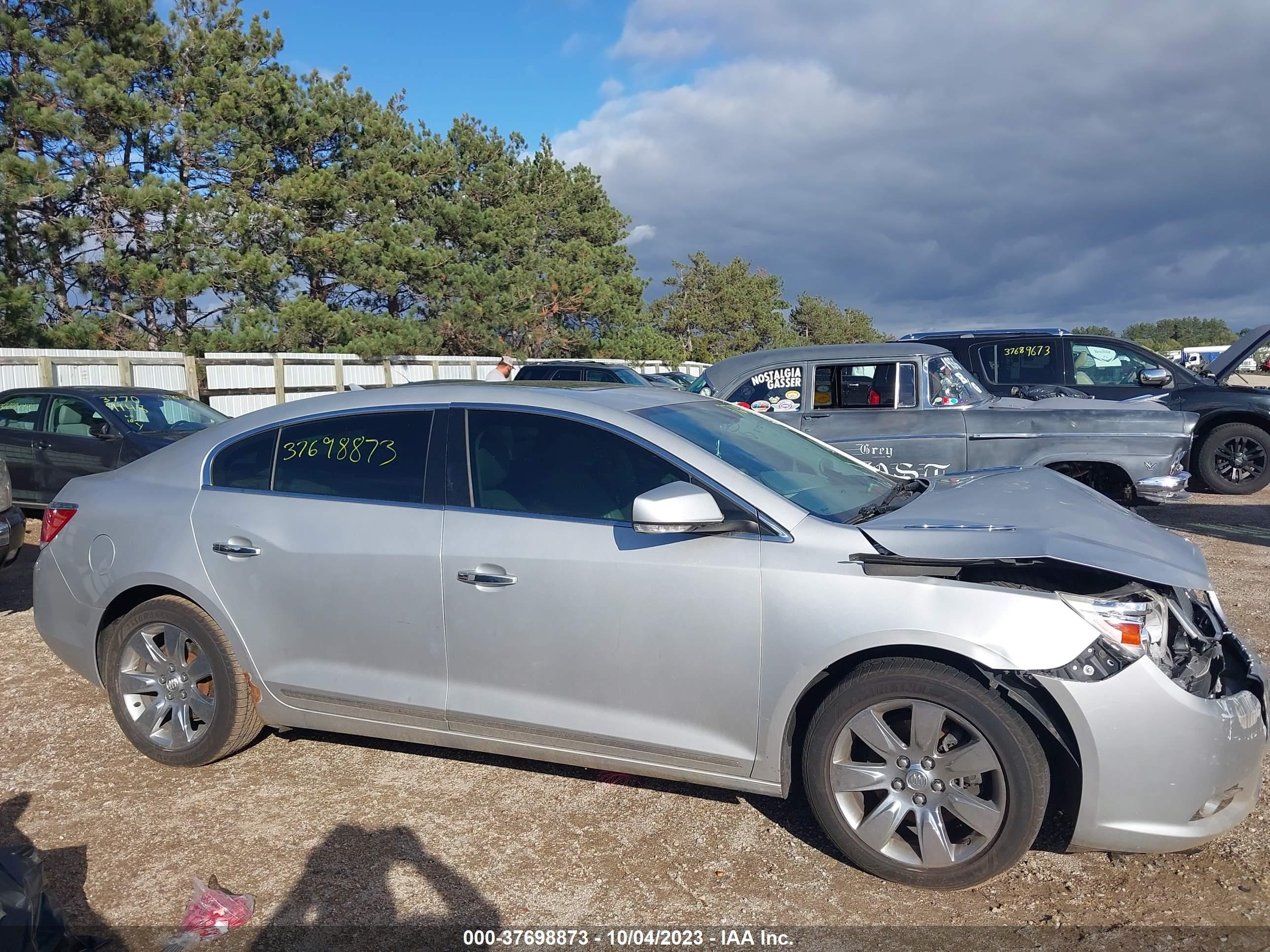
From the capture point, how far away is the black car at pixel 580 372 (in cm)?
1939

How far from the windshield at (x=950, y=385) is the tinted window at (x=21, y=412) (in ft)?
30.7

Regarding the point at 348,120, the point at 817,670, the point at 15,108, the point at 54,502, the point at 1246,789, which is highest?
the point at 348,120

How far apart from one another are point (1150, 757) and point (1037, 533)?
0.76 meters

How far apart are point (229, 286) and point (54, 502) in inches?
816

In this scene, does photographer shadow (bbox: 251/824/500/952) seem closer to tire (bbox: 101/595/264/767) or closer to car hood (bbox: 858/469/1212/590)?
tire (bbox: 101/595/264/767)

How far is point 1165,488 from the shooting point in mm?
7363

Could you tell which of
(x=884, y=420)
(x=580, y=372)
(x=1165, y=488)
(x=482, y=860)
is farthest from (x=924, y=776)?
(x=580, y=372)

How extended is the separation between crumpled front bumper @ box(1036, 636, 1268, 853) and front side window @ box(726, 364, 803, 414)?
5.63 metres

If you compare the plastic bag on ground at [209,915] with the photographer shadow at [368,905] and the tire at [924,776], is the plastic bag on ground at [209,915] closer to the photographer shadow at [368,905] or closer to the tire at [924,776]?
the photographer shadow at [368,905]

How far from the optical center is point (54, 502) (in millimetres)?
4574

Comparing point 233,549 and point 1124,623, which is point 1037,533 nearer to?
point 1124,623

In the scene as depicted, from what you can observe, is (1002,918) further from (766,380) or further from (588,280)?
(588,280)

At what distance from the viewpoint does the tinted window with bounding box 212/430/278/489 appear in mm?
4164

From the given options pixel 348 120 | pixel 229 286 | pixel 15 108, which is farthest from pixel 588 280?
pixel 15 108
